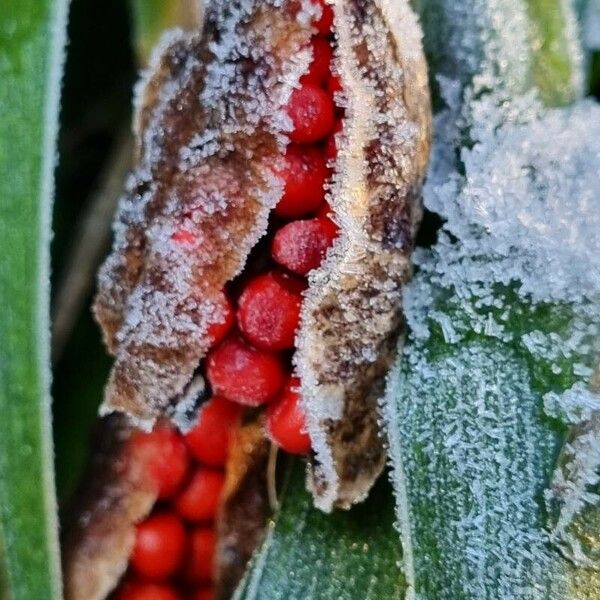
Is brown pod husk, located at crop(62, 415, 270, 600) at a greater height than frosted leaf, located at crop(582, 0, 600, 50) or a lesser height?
lesser

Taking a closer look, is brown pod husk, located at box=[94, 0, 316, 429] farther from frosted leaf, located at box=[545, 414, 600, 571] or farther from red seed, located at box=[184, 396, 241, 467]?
frosted leaf, located at box=[545, 414, 600, 571]

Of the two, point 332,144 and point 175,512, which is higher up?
point 332,144

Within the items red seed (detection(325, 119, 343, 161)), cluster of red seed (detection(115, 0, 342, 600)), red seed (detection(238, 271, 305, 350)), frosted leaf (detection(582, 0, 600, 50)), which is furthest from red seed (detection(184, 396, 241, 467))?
frosted leaf (detection(582, 0, 600, 50))

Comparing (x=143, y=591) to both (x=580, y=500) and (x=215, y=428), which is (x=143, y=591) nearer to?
(x=215, y=428)

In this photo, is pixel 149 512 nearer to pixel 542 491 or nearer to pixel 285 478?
pixel 285 478

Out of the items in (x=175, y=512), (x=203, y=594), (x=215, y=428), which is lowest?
(x=203, y=594)

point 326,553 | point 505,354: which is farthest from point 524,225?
point 326,553

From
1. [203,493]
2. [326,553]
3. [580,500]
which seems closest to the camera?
[580,500]

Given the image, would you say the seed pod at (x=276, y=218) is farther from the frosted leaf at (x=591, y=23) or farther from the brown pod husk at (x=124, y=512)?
the frosted leaf at (x=591, y=23)
